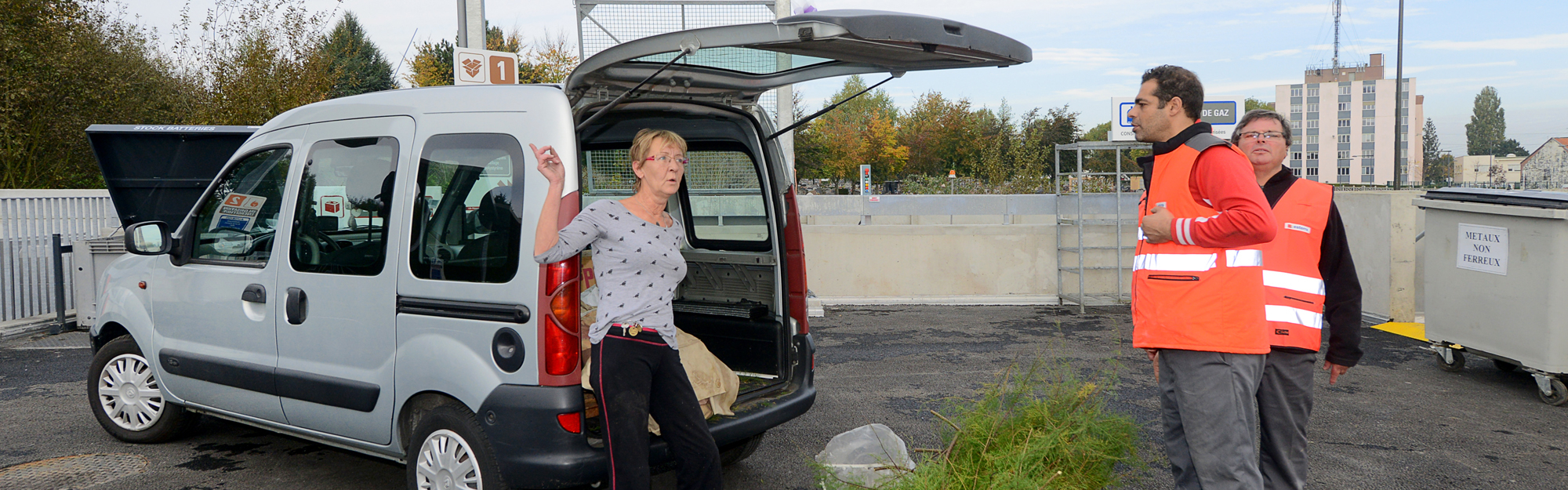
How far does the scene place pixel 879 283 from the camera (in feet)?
34.6

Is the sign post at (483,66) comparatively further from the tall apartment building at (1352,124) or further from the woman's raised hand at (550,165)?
the tall apartment building at (1352,124)

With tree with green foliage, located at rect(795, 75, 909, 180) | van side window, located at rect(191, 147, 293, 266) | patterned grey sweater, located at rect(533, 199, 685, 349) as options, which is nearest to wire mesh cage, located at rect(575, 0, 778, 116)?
van side window, located at rect(191, 147, 293, 266)

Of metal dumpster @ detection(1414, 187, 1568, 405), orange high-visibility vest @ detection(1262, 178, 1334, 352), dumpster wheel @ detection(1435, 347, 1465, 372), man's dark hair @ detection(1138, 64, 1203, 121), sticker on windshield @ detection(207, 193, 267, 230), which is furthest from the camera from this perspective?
dumpster wheel @ detection(1435, 347, 1465, 372)

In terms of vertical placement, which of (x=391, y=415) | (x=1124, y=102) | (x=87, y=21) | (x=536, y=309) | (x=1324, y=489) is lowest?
(x=1324, y=489)

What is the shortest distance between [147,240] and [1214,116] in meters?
11.4

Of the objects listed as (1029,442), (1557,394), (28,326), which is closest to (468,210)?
(1029,442)

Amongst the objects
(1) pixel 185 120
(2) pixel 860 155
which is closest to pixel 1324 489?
(1) pixel 185 120

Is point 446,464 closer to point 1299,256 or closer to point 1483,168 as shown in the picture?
point 1299,256

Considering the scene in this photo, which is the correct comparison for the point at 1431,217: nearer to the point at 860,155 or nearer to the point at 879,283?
the point at 879,283

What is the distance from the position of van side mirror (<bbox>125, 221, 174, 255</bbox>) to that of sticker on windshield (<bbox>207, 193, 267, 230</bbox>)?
189 mm

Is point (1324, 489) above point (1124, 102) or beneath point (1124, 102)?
beneath

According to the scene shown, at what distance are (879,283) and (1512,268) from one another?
5.72 meters

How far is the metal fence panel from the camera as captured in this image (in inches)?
335

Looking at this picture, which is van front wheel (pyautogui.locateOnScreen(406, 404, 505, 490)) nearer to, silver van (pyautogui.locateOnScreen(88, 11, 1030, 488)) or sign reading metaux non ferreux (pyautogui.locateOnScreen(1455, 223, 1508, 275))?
silver van (pyautogui.locateOnScreen(88, 11, 1030, 488))
